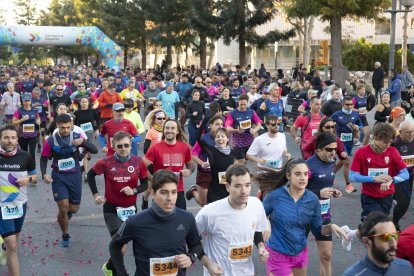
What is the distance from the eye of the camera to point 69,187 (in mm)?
7680

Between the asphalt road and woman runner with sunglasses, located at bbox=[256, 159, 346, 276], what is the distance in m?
1.65

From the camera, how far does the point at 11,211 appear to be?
248 inches

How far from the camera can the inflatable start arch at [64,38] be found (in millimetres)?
41250

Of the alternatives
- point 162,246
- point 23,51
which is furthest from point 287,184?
point 23,51

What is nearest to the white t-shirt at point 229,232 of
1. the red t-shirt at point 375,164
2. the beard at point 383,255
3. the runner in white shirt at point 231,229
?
the runner in white shirt at point 231,229

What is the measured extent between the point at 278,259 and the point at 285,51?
62.6 meters

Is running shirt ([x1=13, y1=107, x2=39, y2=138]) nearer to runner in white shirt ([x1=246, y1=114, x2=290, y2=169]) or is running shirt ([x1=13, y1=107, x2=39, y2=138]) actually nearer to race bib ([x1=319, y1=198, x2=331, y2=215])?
runner in white shirt ([x1=246, y1=114, x2=290, y2=169])

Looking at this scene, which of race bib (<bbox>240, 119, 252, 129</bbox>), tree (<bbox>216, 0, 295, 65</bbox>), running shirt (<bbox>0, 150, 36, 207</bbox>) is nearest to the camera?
running shirt (<bbox>0, 150, 36, 207</bbox>)

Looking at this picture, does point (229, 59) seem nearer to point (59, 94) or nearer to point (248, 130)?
point (59, 94)

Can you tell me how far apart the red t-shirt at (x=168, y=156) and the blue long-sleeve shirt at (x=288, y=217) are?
2279mm

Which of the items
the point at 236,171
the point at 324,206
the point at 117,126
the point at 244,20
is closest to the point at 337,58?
the point at 244,20

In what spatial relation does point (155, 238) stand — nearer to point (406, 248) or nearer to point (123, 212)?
point (406, 248)

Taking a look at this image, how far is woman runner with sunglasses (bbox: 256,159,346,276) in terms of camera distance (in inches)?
198

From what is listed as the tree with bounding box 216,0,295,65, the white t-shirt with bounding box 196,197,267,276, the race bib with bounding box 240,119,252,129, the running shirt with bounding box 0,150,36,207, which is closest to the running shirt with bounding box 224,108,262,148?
the race bib with bounding box 240,119,252,129
